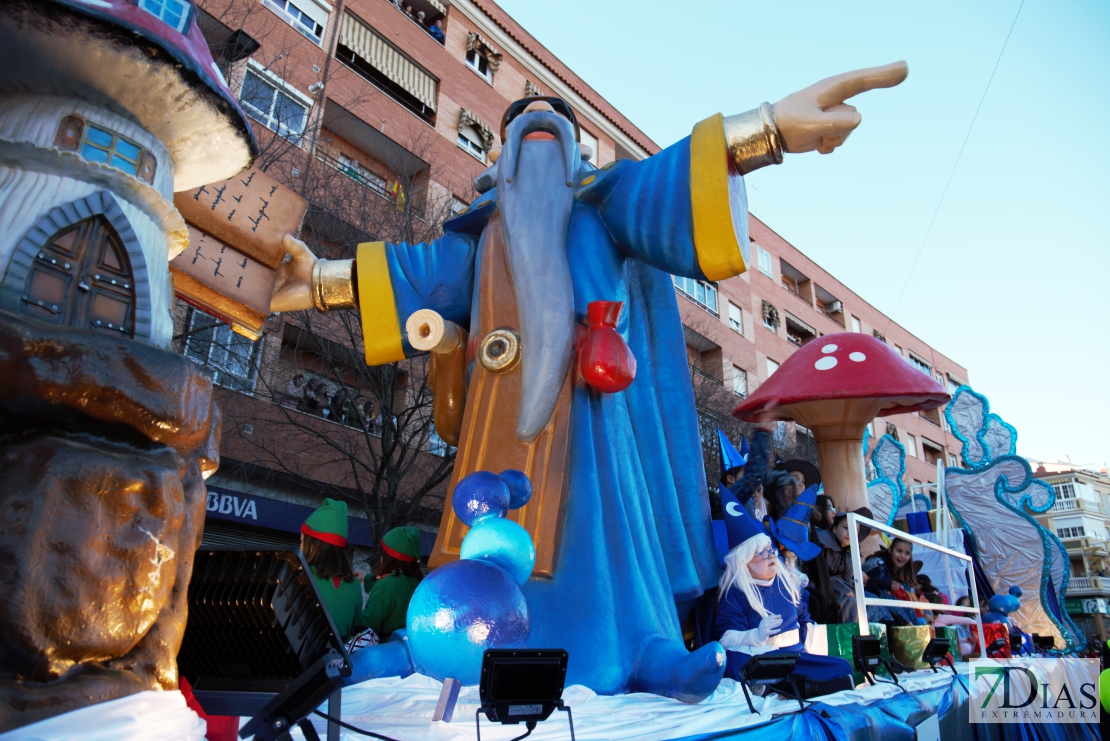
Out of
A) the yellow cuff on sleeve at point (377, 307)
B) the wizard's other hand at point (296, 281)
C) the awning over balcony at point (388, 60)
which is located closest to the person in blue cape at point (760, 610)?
the yellow cuff on sleeve at point (377, 307)

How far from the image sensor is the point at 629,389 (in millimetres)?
3207

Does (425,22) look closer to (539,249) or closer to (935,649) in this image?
(539,249)

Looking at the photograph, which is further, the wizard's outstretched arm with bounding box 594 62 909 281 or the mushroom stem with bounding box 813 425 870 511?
the mushroom stem with bounding box 813 425 870 511

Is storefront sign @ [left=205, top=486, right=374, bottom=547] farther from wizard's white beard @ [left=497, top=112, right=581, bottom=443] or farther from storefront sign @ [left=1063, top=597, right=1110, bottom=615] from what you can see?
storefront sign @ [left=1063, top=597, right=1110, bottom=615]

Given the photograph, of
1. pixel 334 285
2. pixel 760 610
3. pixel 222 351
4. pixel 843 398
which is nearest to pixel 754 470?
pixel 760 610

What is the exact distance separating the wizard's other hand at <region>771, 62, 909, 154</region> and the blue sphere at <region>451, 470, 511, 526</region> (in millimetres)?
1693

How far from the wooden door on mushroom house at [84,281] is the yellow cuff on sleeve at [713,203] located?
80.8 inches

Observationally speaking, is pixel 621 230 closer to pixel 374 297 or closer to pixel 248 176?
pixel 374 297

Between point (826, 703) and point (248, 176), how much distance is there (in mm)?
2461

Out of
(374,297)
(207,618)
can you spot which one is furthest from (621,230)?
(207,618)

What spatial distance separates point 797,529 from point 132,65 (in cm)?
365

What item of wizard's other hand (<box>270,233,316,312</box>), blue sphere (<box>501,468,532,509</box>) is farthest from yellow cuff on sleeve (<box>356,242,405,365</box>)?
blue sphere (<box>501,468,532,509</box>)

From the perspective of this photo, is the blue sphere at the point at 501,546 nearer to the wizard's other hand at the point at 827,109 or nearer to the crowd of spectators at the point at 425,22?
the wizard's other hand at the point at 827,109

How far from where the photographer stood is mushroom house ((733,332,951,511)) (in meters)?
5.51
